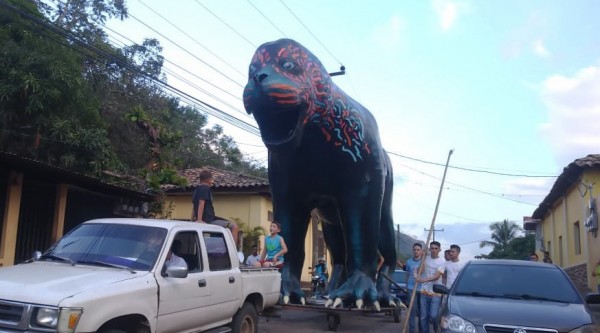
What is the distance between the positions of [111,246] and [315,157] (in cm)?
411

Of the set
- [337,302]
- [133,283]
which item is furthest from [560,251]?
[133,283]

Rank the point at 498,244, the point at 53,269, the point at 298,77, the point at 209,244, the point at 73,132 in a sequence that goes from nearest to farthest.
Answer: the point at 53,269 → the point at 209,244 → the point at 298,77 → the point at 73,132 → the point at 498,244

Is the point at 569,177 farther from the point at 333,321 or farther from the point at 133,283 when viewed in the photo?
the point at 133,283

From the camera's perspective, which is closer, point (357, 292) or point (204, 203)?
point (204, 203)

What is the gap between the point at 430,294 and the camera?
9.62 metres

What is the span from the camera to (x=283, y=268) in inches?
395

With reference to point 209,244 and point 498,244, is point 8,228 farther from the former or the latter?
point 498,244

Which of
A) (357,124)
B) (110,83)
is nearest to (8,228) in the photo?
(357,124)

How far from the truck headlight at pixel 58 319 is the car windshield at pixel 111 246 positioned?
3.46 feet

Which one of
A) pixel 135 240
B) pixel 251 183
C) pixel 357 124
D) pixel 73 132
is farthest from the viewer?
pixel 251 183

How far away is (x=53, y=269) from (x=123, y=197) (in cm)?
826

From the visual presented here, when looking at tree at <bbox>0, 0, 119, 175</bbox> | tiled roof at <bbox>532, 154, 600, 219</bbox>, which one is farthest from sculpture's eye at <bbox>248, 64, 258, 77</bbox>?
tiled roof at <bbox>532, 154, 600, 219</bbox>

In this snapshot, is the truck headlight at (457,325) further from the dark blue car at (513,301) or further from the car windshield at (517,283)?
the car windshield at (517,283)

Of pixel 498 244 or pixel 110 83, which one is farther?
pixel 498 244
